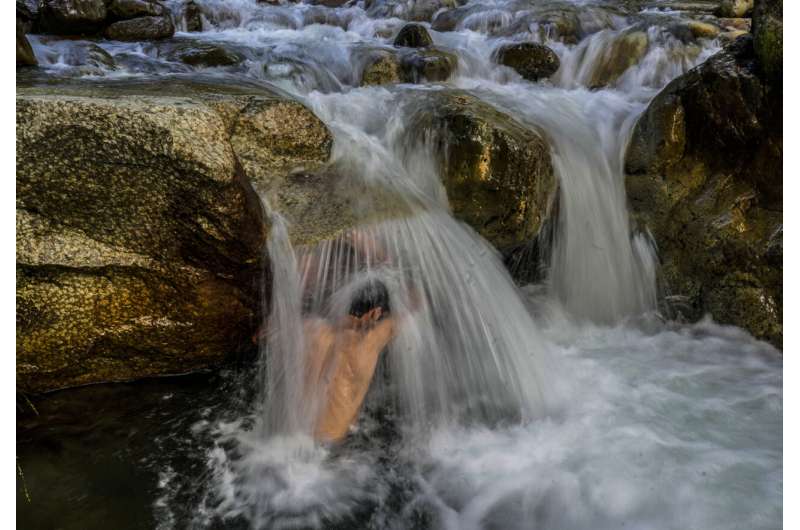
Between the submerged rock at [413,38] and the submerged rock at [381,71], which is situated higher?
the submerged rock at [413,38]

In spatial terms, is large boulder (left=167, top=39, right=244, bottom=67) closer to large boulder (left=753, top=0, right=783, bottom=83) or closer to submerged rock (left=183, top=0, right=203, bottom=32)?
submerged rock (left=183, top=0, right=203, bottom=32)

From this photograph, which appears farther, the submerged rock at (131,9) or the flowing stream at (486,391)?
the submerged rock at (131,9)

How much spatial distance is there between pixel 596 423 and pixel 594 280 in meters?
1.91

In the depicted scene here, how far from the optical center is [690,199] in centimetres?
498

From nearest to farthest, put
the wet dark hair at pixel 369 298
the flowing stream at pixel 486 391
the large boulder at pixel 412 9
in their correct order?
the flowing stream at pixel 486 391 → the wet dark hair at pixel 369 298 → the large boulder at pixel 412 9

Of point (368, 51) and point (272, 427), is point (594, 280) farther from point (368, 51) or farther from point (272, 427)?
point (368, 51)

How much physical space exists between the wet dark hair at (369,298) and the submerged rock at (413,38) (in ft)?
22.4

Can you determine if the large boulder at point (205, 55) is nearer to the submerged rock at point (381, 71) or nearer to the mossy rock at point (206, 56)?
the mossy rock at point (206, 56)

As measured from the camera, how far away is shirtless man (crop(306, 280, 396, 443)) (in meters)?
3.51

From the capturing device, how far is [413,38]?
30.8 ft

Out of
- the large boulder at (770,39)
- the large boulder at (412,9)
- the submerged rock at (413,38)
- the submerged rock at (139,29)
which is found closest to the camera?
the large boulder at (770,39)

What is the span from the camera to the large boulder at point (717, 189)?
4449 millimetres

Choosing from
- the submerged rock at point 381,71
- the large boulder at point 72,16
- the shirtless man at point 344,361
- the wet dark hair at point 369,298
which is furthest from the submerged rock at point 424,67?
the large boulder at point 72,16

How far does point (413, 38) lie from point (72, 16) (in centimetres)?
591
